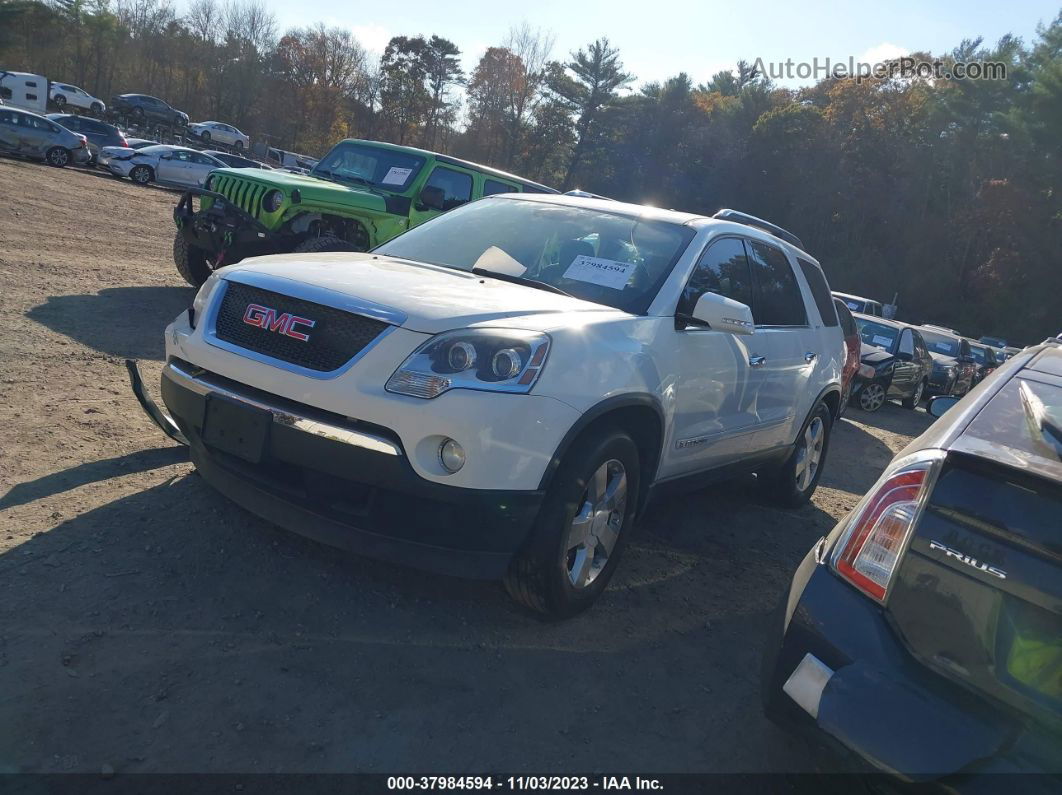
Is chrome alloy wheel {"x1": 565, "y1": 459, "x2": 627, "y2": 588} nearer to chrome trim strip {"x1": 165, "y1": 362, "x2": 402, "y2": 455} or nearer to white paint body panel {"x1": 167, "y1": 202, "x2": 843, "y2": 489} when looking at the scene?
white paint body panel {"x1": 167, "y1": 202, "x2": 843, "y2": 489}

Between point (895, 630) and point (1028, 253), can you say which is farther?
point (1028, 253)

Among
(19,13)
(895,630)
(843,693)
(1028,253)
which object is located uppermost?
(19,13)

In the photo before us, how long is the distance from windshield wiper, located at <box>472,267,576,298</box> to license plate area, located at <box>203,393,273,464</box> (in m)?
1.40

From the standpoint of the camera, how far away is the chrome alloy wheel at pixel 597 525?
3434 millimetres

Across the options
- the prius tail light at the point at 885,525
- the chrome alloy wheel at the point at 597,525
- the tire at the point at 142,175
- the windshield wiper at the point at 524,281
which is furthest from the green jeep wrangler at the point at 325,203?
the tire at the point at 142,175

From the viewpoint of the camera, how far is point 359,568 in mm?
3705

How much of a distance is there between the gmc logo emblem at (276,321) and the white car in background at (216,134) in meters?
47.3

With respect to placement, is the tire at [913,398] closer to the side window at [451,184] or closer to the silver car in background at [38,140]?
the side window at [451,184]

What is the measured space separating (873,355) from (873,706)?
488 inches

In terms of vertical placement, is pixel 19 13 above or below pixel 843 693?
above

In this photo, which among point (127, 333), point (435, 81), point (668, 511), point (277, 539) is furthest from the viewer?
point (435, 81)

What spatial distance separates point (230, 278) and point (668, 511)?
3137mm

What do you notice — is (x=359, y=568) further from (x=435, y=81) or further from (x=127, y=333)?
(x=435, y=81)

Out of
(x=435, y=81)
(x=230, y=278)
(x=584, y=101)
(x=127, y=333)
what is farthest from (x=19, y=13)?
(x=230, y=278)
